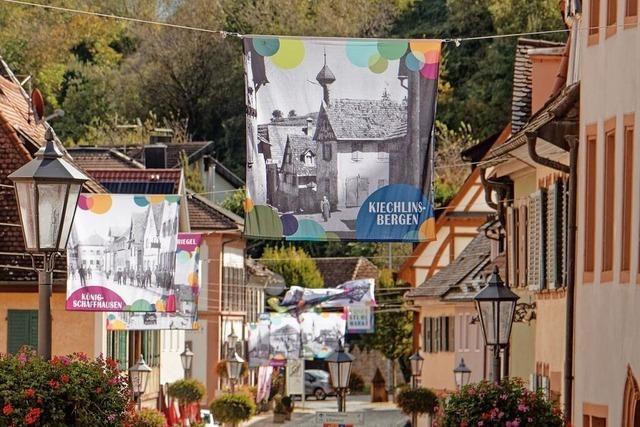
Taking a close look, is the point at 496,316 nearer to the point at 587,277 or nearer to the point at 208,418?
the point at 587,277

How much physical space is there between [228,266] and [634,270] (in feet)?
189

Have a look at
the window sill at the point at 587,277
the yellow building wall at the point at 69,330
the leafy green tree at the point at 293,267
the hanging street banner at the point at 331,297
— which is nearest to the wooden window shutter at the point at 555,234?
the window sill at the point at 587,277

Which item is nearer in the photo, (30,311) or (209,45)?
(30,311)

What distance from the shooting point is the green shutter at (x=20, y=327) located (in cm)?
4494

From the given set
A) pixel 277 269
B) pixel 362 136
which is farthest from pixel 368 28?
pixel 362 136

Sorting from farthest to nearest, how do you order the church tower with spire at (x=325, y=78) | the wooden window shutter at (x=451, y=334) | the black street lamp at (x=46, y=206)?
the wooden window shutter at (x=451, y=334), the church tower with spire at (x=325, y=78), the black street lamp at (x=46, y=206)

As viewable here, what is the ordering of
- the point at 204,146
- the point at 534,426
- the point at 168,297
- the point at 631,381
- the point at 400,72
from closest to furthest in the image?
1. the point at 631,381
2. the point at 534,426
3. the point at 400,72
4. the point at 168,297
5. the point at 204,146

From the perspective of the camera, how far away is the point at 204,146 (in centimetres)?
8775

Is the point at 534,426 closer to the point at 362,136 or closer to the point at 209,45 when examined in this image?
the point at 362,136

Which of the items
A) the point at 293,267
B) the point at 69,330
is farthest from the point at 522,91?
the point at 293,267

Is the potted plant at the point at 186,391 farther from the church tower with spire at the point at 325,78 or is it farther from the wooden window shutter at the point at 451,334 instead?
the church tower with spire at the point at 325,78

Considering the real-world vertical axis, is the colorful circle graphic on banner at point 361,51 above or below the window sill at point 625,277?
above

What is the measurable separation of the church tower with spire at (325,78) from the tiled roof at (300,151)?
22.8 inches

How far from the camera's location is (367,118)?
23.6m
